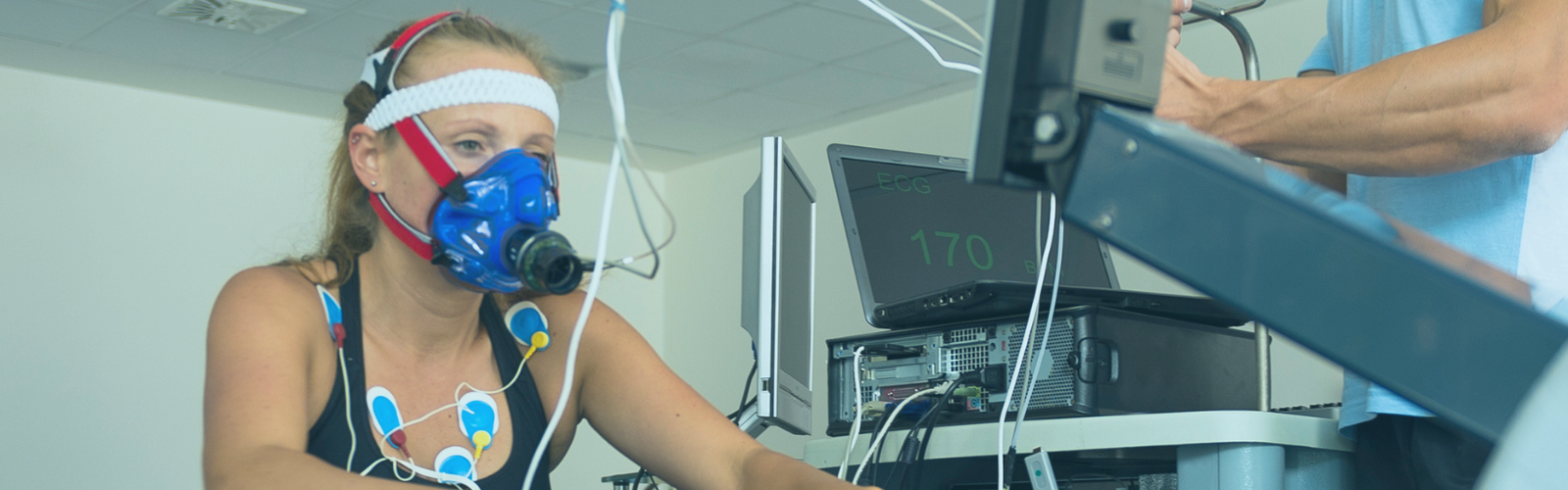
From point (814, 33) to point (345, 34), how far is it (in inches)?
70.9

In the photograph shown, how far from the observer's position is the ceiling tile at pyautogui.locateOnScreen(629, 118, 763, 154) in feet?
19.6

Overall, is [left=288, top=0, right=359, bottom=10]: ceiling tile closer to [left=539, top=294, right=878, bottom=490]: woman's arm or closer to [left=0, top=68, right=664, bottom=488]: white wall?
[left=0, top=68, right=664, bottom=488]: white wall

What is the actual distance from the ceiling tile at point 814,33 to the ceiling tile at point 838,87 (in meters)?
0.26

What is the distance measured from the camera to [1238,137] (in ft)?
3.47

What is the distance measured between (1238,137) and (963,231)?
959 mm

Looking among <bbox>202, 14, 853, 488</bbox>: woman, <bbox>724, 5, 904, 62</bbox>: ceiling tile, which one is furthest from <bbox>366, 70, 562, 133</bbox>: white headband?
<bbox>724, 5, 904, 62</bbox>: ceiling tile

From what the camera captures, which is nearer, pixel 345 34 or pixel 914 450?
pixel 914 450

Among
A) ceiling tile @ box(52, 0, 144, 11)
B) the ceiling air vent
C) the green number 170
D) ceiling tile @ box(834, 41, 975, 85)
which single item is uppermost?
ceiling tile @ box(834, 41, 975, 85)

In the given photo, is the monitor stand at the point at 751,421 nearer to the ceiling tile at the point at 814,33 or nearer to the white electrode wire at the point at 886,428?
the white electrode wire at the point at 886,428

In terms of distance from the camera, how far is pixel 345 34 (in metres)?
4.54

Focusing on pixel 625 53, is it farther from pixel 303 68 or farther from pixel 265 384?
pixel 265 384

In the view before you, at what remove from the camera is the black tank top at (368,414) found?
1.13 m

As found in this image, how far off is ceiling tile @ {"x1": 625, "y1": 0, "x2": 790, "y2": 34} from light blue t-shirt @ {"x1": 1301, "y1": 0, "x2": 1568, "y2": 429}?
123 inches

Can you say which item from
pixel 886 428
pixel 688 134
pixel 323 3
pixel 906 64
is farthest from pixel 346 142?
pixel 688 134
